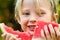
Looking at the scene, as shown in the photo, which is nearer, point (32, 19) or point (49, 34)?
point (49, 34)

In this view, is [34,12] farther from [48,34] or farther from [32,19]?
[48,34]

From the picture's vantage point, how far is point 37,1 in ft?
6.56

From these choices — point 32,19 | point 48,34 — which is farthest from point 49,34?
point 32,19

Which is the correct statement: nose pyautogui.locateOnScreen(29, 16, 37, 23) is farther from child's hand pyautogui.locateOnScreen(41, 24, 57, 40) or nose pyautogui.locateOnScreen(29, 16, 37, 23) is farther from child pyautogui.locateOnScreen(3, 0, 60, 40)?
child's hand pyautogui.locateOnScreen(41, 24, 57, 40)

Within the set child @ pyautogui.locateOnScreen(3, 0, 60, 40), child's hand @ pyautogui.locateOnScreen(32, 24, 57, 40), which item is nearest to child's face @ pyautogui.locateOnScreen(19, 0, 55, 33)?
child @ pyautogui.locateOnScreen(3, 0, 60, 40)

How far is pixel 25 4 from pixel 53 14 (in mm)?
261

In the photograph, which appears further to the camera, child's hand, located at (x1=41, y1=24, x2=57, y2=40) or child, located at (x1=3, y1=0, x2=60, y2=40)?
child, located at (x1=3, y1=0, x2=60, y2=40)

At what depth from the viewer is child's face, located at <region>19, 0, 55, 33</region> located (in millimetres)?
1932

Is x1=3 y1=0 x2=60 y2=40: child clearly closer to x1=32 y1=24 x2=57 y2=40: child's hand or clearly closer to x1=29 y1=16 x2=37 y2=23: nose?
x1=29 y1=16 x2=37 y2=23: nose

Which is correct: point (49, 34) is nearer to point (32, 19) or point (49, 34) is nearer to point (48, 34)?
point (48, 34)

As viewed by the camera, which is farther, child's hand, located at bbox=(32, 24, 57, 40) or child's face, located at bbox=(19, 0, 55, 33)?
child's face, located at bbox=(19, 0, 55, 33)

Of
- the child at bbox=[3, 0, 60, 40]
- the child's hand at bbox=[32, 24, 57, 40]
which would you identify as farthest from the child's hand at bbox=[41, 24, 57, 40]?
the child at bbox=[3, 0, 60, 40]

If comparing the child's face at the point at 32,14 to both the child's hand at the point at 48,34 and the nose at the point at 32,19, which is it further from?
the child's hand at the point at 48,34

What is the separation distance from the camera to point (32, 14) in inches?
76.8
